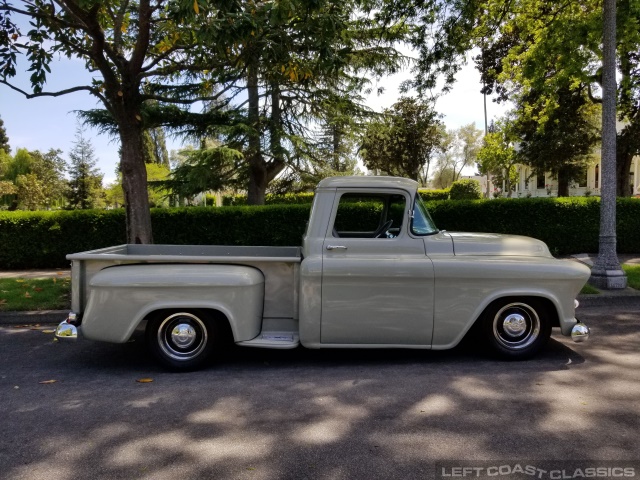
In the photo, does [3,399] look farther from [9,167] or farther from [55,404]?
[9,167]

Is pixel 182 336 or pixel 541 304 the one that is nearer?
pixel 182 336

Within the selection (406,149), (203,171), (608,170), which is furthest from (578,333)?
(406,149)

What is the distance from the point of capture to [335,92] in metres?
17.6

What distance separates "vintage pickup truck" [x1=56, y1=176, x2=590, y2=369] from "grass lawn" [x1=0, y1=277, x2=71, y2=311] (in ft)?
11.5

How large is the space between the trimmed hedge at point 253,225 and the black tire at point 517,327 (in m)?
6.88

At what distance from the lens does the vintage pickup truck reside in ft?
15.4

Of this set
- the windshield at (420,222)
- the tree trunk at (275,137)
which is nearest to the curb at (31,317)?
the windshield at (420,222)

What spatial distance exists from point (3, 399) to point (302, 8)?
6049 mm

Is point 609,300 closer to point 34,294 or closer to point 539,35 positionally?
point 539,35

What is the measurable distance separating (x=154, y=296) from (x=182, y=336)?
0.53 m

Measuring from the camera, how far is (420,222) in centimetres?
511

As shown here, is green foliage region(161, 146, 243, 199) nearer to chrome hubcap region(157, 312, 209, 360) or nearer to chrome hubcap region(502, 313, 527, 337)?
chrome hubcap region(157, 312, 209, 360)

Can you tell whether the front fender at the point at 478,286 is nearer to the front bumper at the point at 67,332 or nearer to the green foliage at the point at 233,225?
the front bumper at the point at 67,332

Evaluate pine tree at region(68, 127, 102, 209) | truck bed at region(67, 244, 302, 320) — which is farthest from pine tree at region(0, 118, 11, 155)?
truck bed at region(67, 244, 302, 320)
